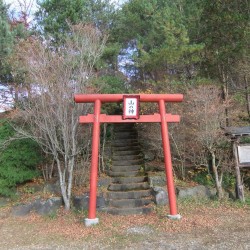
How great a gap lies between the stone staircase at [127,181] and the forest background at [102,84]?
727 mm

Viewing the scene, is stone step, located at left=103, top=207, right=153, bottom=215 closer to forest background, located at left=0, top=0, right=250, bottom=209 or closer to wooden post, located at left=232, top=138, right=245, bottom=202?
forest background, located at left=0, top=0, right=250, bottom=209

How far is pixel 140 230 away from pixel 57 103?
3.99 m

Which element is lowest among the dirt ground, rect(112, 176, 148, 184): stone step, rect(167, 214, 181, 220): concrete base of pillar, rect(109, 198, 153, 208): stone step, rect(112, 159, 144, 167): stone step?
the dirt ground

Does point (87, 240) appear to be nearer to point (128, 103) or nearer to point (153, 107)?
point (128, 103)

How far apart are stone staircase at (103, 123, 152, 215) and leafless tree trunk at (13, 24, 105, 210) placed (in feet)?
4.82

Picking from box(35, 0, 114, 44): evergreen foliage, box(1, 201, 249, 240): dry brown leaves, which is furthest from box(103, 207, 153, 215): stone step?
box(35, 0, 114, 44): evergreen foliage

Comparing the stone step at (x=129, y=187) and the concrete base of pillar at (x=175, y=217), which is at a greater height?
the stone step at (x=129, y=187)

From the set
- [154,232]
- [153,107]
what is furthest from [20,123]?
[154,232]

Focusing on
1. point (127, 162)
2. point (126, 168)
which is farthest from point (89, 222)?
point (127, 162)

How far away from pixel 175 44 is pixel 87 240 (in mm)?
6553

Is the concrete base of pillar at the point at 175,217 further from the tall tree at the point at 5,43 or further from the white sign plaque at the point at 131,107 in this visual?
the tall tree at the point at 5,43

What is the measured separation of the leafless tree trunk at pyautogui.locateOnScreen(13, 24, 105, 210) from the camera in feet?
25.2

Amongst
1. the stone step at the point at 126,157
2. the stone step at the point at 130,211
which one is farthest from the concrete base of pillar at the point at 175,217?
the stone step at the point at 126,157

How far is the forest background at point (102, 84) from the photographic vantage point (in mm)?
7840
